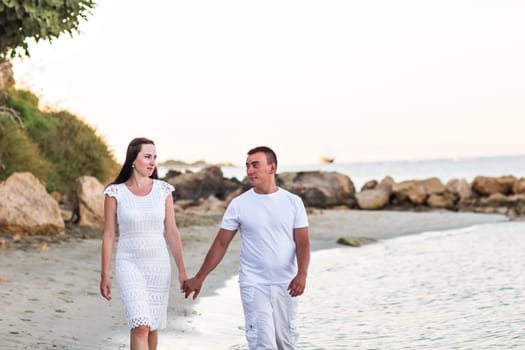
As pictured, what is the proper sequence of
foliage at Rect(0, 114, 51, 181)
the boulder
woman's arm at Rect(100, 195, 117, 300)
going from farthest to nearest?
the boulder → foliage at Rect(0, 114, 51, 181) → woman's arm at Rect(100, 195, 117, 300)

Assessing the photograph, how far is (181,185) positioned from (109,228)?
28.3m

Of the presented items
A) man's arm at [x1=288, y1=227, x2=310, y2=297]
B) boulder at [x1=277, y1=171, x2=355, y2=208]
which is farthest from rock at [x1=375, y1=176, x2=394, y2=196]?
man's arm at [x1=288, y1=227, x2=310, y2=297]

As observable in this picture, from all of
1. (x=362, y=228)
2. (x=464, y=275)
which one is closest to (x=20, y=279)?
(x=464, y=275)

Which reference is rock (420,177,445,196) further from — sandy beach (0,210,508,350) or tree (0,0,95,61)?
tree (0,0,95,61)

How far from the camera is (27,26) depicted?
1334 cm

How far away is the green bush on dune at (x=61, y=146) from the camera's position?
2383 cm

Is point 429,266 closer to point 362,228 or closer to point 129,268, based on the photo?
point 362,228

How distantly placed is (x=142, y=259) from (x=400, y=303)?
8202 mm

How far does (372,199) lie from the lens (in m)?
36.0

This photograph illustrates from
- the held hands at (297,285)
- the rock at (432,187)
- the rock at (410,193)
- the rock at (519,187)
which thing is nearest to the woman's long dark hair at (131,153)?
the held hands at (297,285)

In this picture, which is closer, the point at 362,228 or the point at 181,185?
the point at 362,228

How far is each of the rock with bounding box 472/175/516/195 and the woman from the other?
34.1 m

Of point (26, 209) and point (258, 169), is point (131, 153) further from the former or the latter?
point (26, 209)

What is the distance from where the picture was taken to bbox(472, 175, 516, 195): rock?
1528 inches
